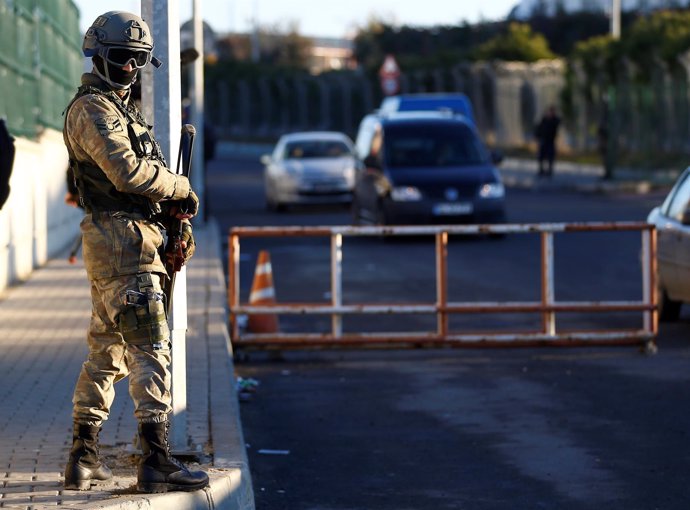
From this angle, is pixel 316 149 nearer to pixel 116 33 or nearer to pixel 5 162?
pixel 5 162

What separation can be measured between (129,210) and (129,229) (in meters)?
0.08

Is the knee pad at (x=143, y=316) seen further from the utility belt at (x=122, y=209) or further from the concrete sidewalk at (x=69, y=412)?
the concrete sidewalk at (x=69, y=412)

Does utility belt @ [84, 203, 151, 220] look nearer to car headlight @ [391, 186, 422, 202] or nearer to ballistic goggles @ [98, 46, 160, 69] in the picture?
ballistic goggles @ [98, 46, 160, 69]

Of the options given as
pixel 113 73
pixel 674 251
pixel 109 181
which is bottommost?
pixel 674 251

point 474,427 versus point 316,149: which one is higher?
point 316,149

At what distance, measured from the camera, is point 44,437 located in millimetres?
7762

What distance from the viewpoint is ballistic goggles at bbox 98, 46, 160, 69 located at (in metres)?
6.17

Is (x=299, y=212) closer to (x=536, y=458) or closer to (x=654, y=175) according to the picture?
(x=654, y=175)

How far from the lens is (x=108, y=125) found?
609cm

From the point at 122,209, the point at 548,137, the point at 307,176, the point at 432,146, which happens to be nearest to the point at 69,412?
the point at 122,209

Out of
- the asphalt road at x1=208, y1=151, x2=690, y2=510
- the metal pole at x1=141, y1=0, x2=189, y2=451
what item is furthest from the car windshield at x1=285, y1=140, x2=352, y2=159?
the metal pole at x1=141, y1=0, x2=189, y2=451

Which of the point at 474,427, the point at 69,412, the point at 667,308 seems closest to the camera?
the point at 69,412

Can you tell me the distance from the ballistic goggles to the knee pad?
83 cm

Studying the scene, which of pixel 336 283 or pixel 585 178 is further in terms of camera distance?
pixel 585 178
